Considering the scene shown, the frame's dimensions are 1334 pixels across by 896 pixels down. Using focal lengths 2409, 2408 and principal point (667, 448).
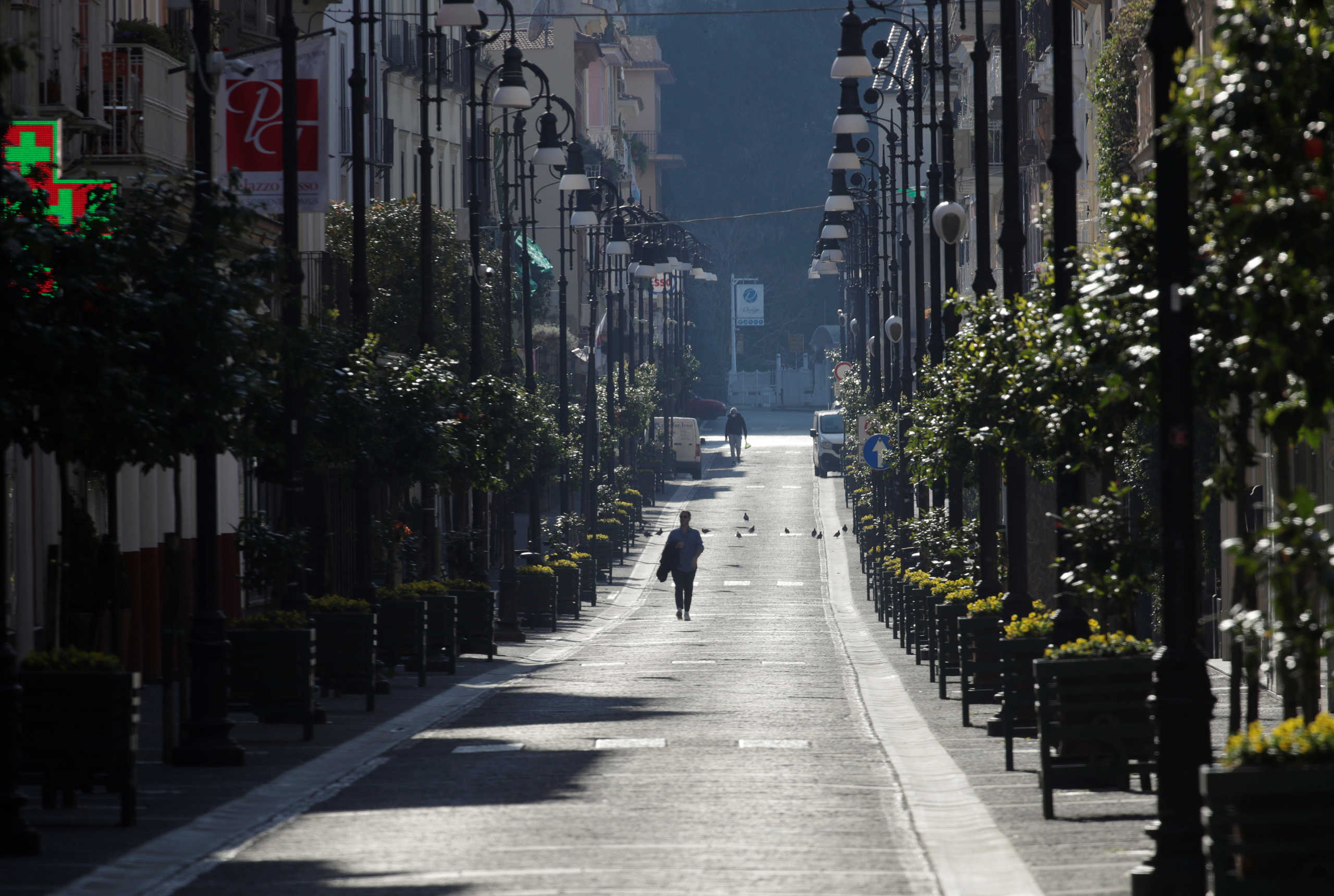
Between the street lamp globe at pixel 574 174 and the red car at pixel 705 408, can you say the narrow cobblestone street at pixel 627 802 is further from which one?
the red car at pixel 705 408

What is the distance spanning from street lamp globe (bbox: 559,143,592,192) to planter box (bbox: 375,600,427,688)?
1922cm

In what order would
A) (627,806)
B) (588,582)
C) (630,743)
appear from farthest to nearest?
(588,582) < (630,743) < (627,806)

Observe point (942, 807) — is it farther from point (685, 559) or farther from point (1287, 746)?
point (685, 559)

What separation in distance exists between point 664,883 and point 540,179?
97.8 m

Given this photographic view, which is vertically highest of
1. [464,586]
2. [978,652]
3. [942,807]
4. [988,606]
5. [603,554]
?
[988,606]

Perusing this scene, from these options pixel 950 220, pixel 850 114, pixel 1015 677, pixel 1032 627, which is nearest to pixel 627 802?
pixel 1015 677

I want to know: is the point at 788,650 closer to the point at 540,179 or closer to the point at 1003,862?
the point at 1003,862

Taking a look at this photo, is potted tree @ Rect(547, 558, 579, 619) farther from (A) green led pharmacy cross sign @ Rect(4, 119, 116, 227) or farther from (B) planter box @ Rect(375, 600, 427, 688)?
(A) green led pharmacy cross sign @ Rect(4, 119, 116, 227)

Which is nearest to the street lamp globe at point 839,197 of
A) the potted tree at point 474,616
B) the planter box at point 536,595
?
the planter box at point 536,595

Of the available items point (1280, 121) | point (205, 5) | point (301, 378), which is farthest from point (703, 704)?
point (1280, 121)

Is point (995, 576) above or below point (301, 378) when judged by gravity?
below

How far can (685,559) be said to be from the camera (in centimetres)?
4412

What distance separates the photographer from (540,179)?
10744cm

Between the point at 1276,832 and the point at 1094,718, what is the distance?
4.98m
